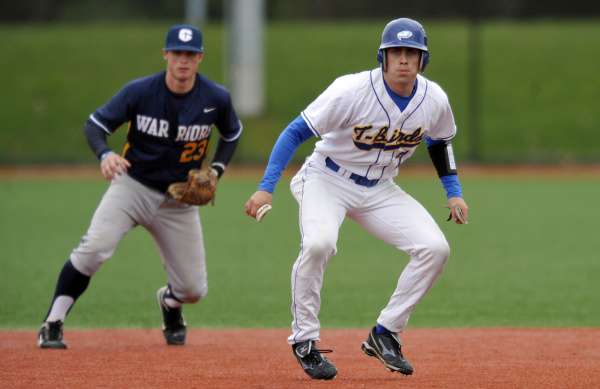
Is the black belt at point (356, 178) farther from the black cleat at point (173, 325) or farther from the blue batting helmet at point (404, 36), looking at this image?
the black cleat at point (173, 325)

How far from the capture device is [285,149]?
6043 millimetres

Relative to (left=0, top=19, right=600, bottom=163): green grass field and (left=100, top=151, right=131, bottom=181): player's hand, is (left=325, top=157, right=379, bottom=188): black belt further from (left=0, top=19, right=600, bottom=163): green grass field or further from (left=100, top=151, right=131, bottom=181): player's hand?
(left=0, top=19, right=600, bottom=163): green grass field

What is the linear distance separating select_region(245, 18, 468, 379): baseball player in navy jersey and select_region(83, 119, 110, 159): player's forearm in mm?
1429

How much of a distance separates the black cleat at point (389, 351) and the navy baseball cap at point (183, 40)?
2.26 meters

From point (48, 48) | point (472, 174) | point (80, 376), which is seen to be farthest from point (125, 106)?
point (48, 48)

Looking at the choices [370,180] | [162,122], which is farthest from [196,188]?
[370,180]

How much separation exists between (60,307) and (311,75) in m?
22.0

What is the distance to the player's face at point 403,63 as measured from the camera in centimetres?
593

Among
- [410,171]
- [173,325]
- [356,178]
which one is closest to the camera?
[356,178]

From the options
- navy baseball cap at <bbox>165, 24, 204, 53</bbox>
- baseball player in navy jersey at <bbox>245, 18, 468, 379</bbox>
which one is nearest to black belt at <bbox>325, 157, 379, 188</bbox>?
baseball player in navy jersey at <bbox>245, 18, 468, 379</bbox>

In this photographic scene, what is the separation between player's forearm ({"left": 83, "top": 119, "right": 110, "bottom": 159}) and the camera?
7.01 m

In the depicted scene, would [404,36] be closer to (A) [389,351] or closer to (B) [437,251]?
(B) [437,251]

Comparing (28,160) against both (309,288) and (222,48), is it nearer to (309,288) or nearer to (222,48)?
(222,48)

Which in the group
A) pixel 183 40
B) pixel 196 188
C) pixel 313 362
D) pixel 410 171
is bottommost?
pixel 410 171
